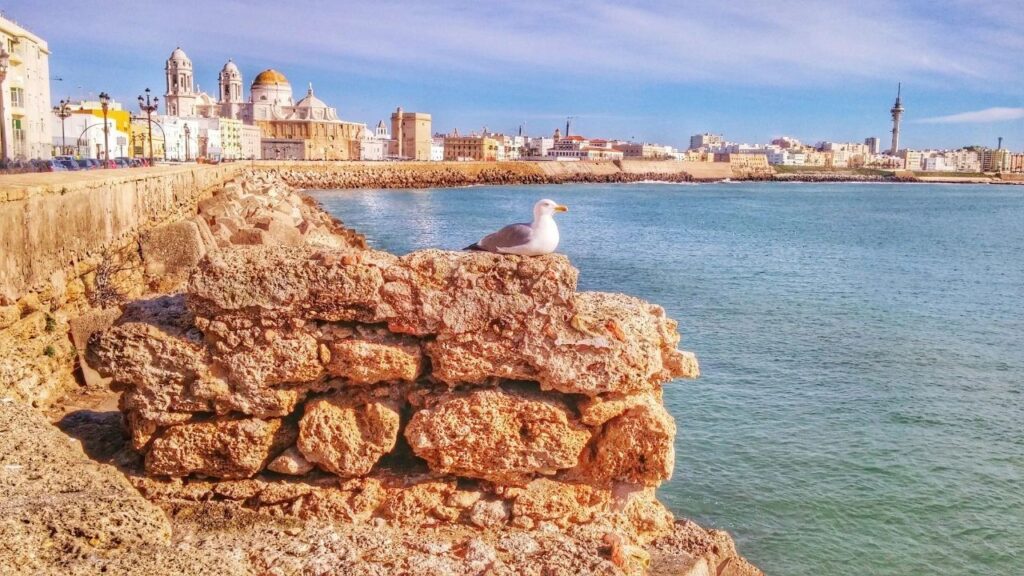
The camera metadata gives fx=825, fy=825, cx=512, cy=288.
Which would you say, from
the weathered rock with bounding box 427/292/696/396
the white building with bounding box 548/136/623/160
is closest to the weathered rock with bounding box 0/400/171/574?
the weathered rock with bounding box 427/292/696/396

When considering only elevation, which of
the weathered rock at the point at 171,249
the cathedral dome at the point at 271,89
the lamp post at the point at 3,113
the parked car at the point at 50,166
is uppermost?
the cathedral dome at the point at 271,89

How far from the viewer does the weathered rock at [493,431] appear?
552cm

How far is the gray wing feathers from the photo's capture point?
5.55 m

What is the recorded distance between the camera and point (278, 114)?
125312mm

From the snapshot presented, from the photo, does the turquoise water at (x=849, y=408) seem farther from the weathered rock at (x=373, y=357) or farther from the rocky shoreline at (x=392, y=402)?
the weathered rock at (x=373, y=357)

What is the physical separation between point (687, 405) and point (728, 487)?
2.61 m

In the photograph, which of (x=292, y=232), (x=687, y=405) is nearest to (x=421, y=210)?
(x=292, y=232)

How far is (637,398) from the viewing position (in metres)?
5.74

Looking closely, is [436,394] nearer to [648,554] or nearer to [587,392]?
[587,392]

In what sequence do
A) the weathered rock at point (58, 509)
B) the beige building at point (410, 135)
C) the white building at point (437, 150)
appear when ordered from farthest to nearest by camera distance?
the white building at point (437, 150), the beige building at point (410, 135), the weathered rock at point (58, 509)

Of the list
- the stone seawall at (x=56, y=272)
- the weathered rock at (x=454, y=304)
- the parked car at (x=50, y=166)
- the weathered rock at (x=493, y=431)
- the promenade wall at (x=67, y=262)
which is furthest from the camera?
the parked car at (x=50, y=166)

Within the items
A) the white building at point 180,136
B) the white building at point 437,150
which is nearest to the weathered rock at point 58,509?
the white building at point 180,136

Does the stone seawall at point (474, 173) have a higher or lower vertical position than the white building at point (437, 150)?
lower

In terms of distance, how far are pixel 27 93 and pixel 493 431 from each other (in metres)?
43.2
